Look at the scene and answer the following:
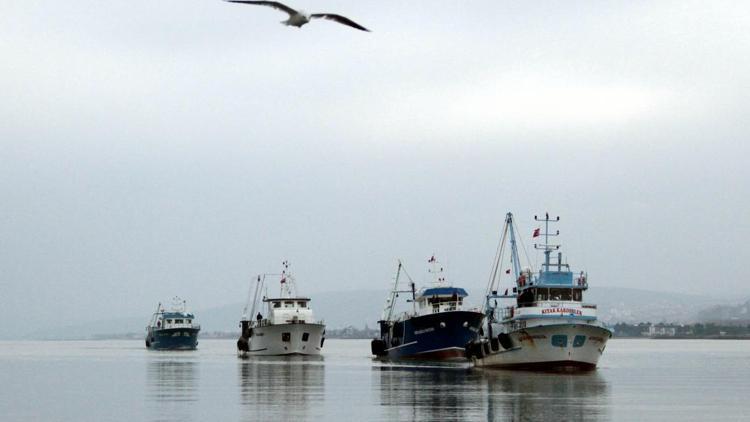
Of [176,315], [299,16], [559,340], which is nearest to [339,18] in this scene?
[299,16]

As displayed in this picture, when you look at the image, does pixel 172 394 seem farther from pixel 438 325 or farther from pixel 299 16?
pixel 438 325

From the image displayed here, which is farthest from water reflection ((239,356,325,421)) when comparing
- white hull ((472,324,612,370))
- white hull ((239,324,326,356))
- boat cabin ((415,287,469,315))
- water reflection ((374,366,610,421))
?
white hull ((239,324,326,356))

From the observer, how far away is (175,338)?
156m

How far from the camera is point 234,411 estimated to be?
40.0 m

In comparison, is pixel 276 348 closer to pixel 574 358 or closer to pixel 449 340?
pixel 449 340

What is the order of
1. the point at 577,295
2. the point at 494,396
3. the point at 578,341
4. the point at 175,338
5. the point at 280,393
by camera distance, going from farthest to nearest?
the point at 175,338 → the point at 577,295 → the point at 578,341 → the point at 280,393 → the point at 494,396

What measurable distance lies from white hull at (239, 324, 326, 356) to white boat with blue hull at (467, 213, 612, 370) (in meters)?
42.6

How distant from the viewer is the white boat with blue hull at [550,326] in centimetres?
6612

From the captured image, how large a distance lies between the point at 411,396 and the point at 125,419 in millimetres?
14138

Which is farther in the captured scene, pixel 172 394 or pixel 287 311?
pixel 287 311

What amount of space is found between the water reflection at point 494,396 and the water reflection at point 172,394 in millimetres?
7647

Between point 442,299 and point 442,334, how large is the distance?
138 inches

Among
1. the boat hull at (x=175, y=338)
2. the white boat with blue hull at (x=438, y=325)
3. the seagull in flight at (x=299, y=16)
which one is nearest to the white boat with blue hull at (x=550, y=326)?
the white boat with blue hull at (x=438, y=325)

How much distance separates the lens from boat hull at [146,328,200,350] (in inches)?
6088
